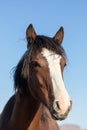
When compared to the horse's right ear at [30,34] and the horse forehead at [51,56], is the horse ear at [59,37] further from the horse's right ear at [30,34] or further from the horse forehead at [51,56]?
the horse forehead at [51,56]

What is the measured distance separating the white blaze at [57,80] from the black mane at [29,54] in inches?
6.2

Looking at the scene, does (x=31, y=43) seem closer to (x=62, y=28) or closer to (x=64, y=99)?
(x=62, y=28)

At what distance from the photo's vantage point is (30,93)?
22.2 feet

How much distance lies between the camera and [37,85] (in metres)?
6.48

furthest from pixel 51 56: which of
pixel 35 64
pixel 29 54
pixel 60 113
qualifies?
pixel 60 113

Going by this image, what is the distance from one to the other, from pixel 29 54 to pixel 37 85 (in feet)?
2.06

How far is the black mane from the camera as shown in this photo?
22.0 feet

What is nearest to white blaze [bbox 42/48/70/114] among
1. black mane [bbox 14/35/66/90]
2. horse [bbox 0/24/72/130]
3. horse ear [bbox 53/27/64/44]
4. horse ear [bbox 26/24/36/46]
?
horse [bbox 0/24/72/130]

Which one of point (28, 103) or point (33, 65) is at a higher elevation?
point (33, 65)

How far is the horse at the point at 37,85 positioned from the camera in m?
6.14

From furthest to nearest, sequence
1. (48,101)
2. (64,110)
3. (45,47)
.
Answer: (45,47) → (48,101) → (64,110)

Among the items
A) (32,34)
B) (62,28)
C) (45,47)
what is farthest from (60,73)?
(62,28)

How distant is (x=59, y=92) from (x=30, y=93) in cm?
100

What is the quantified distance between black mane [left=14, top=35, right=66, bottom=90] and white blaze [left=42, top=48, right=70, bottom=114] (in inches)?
6.2
